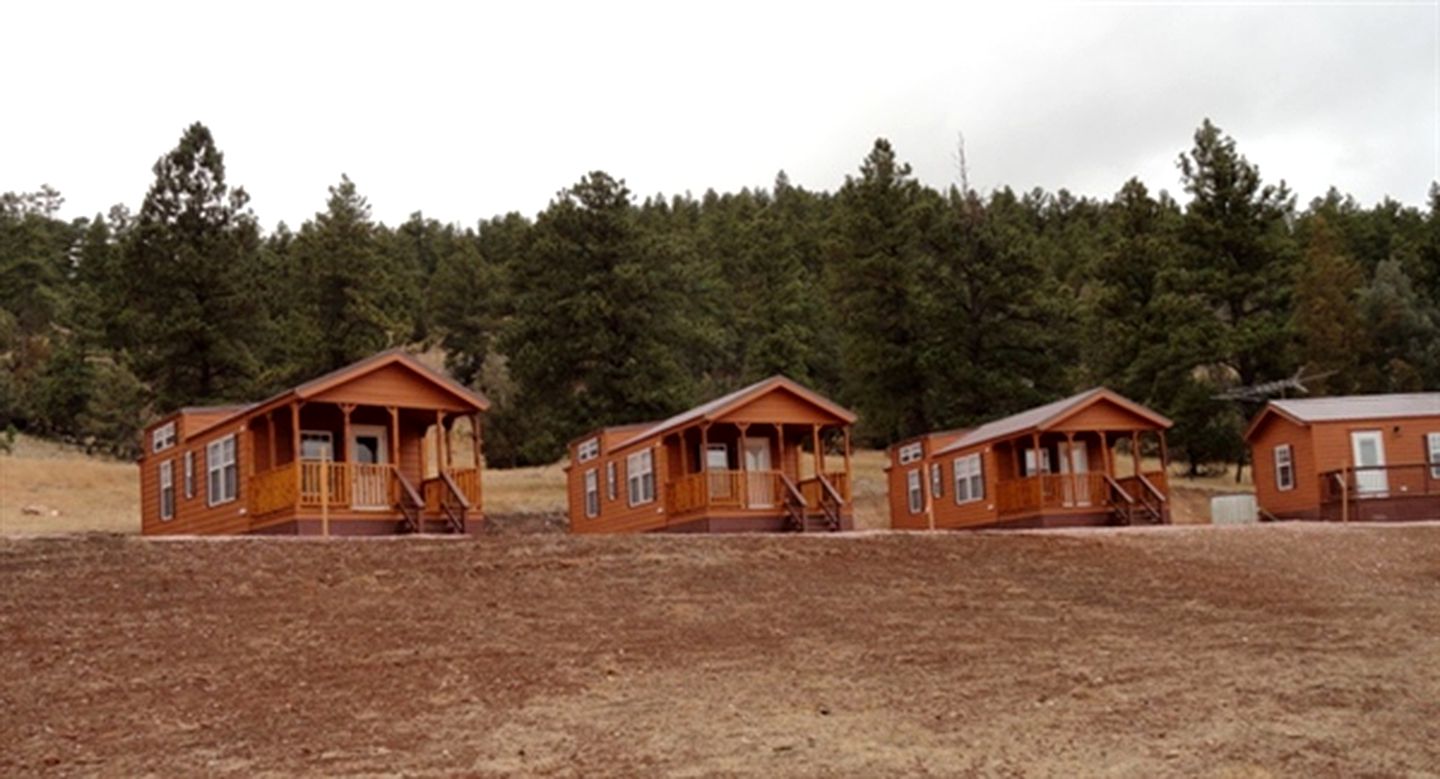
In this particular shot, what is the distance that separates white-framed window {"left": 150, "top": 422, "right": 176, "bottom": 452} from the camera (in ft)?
104

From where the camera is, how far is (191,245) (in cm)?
5228

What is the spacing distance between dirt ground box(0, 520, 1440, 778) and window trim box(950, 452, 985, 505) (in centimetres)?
1471

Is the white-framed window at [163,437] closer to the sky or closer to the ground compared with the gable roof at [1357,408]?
closer to the sky

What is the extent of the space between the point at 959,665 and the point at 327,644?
6790 mm

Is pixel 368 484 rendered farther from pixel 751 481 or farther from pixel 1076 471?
pixel 1076 471

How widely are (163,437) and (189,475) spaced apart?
6.72 feet

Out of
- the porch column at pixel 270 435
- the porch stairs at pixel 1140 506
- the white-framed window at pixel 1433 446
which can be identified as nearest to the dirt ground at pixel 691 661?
the porch column at pixel 270 435

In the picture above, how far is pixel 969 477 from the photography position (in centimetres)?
3953

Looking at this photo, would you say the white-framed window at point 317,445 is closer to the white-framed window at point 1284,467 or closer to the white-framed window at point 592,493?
the white-framed window at point 592,493

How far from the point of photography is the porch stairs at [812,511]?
3284 centimetres

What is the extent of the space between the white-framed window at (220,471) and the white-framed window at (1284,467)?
92.8 feet

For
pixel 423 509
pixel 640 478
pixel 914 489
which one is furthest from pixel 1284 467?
pixel 423 509

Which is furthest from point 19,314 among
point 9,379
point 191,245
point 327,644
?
point 327,644

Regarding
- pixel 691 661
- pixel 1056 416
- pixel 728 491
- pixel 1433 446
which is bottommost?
pixel 691 661
